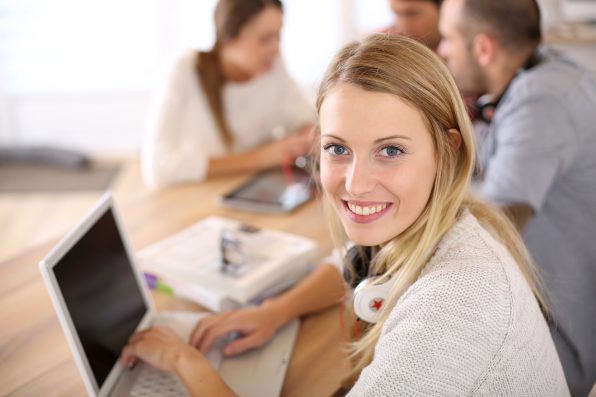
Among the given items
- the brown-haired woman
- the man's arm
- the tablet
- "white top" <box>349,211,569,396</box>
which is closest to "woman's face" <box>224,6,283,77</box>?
the brown-haired woman

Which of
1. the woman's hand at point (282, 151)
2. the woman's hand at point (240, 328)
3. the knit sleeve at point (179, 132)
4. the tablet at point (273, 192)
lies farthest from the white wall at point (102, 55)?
the woman's hand at point (240, 328)

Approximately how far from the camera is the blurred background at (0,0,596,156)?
425 cm

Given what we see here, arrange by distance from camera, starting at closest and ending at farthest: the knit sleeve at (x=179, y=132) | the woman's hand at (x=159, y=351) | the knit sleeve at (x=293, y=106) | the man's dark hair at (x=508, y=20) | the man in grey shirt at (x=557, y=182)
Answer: the woman's hand at (x=159, y=351)
the man in grey shirt at (x=557, y=182)
the man's dark hair at (x=508, y=20)
the knit sleeve at (x=179, y=132)
the knit sleeve at (x=293, y=106)

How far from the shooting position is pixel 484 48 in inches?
74.1

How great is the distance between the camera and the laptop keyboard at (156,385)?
1127 millimetres

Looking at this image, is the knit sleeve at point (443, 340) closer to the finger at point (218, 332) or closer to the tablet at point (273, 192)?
the finger at point (218, 332)

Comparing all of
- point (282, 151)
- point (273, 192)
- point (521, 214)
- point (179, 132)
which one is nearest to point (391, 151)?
point (521, 214)

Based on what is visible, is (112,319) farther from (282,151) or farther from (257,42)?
(257,42)

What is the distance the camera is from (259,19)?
2.28 metres

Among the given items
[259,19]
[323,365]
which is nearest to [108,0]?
[259,19]

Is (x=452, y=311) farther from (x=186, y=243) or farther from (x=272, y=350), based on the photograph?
(x=186, y=243)

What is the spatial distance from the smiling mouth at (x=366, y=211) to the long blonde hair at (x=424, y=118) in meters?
0.06

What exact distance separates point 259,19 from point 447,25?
686 millimetres

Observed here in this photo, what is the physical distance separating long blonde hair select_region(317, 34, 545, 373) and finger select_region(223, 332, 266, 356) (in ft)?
0.72
